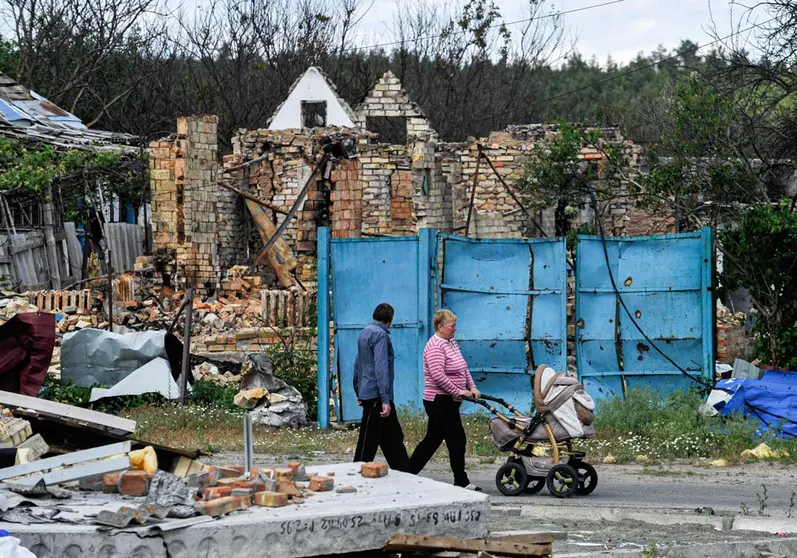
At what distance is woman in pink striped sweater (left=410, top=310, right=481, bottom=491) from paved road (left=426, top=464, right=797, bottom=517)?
517 mm

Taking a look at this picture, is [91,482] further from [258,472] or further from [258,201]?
[258,201]

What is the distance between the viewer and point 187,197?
23891mm

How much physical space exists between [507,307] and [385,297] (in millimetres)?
1410

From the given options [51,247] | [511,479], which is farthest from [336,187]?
[511,479]

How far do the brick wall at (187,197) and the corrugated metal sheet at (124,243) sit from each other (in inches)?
137

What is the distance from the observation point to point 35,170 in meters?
19.7

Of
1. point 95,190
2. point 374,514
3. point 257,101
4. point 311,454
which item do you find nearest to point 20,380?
point 311,454

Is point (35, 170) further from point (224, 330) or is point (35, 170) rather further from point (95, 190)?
point (95, 190)

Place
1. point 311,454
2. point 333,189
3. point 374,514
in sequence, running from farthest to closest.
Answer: point 333,189
point 311,454
point 374,514

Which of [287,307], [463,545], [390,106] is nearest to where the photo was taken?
[463,545]

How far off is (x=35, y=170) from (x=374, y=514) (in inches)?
571

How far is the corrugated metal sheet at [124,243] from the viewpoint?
27812 millimetres

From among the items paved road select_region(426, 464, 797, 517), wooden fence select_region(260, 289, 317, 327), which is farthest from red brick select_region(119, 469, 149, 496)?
wooden fence select_region(260, 289, 317, 327)

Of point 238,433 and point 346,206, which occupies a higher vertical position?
point 346,206
